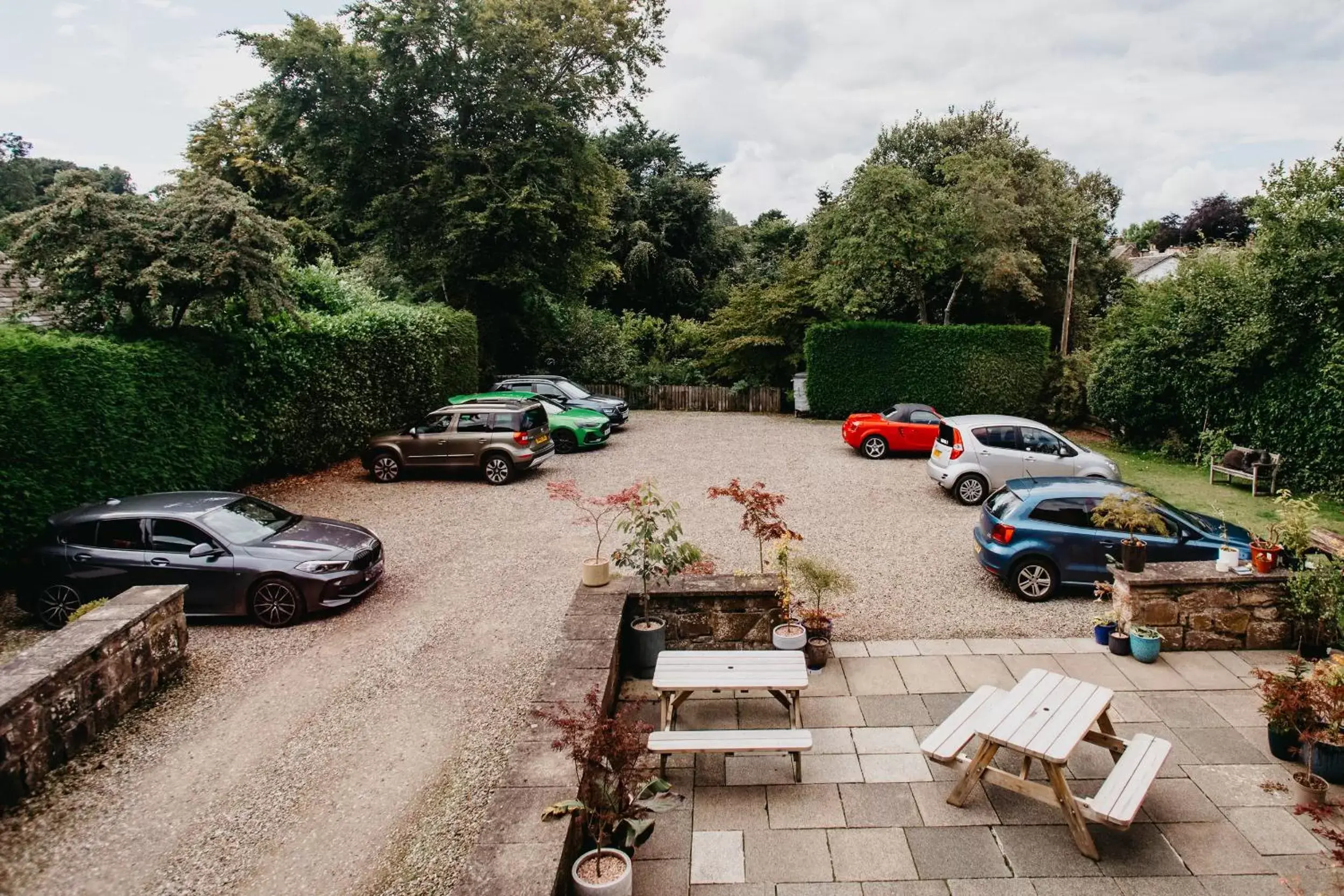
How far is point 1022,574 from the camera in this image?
9.41 m

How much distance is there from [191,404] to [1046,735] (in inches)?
512

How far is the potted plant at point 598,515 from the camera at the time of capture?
24.7ft

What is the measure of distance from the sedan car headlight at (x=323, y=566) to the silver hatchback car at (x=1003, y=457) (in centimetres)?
1035

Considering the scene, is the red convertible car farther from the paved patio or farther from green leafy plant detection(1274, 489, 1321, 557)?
the paved patio

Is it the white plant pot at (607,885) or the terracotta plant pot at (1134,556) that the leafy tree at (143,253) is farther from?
the terracotta plant pot at (1134,556)

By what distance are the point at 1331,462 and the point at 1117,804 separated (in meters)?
14.2

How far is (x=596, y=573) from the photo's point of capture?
7.54 metres

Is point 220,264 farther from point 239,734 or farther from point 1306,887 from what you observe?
point 1306,887

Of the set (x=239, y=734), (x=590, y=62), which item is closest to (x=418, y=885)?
(x=239, y=734)

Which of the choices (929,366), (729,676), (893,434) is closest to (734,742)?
(729,676)

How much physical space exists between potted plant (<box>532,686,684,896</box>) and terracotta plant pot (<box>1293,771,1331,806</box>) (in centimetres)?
417

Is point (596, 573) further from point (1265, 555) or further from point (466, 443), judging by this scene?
point (466, 443)

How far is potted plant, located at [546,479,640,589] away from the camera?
754 centimetres

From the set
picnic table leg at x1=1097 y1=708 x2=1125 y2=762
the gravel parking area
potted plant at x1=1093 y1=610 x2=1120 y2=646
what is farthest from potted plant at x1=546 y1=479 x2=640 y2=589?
potted plant at x1=1093 y1=610 x2=1120 y2=646
